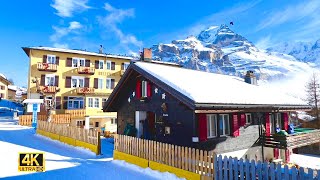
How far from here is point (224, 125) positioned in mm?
17234

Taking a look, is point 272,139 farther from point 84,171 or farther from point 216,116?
point 84,171

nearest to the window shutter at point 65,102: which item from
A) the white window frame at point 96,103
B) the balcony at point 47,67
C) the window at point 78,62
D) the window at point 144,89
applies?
the white window frame at point 96,103

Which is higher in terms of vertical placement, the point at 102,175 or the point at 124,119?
the point at 124,119

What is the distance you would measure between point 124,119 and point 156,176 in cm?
920

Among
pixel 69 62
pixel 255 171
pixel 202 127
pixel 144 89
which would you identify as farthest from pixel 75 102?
pixel 255 171

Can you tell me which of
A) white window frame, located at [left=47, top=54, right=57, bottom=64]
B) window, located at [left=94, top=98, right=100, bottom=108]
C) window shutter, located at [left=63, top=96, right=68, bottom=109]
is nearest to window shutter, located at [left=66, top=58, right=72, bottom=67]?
white window frame, located at [left=47, top=54, right=57, bottom=64]

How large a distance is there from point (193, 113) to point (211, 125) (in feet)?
6.25

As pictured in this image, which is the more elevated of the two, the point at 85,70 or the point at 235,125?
the point at 85,70

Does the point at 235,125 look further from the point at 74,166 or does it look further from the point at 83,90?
the point at 83,90

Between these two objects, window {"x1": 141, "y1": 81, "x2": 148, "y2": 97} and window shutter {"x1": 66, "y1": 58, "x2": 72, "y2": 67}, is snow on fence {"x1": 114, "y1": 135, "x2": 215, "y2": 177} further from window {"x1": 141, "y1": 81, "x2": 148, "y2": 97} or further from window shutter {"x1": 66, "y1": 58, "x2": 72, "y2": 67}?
window shutter {"x1": 66, "y1": 58, "x2": 72, "y2": 67}

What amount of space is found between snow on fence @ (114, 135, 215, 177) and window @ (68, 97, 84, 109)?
29302mm

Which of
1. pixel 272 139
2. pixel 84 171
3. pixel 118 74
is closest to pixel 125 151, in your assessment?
pixel 84 171

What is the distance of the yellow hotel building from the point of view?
3900cm

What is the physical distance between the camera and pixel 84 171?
12.8 m
